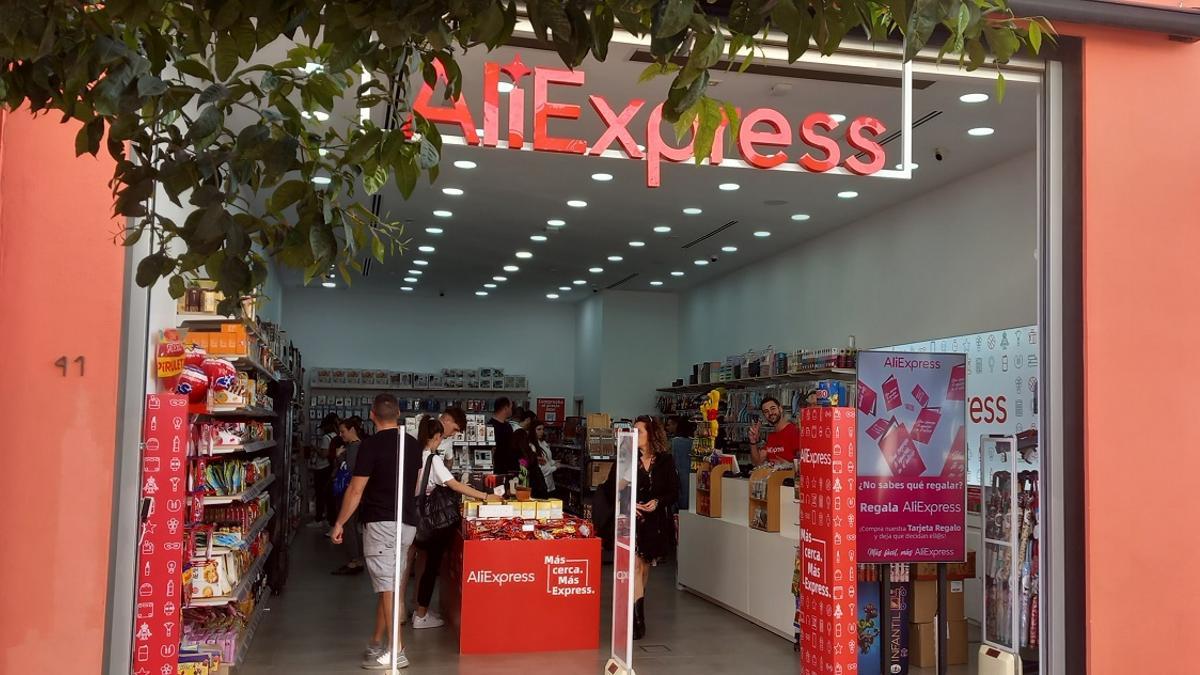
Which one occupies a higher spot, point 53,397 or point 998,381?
point 998,381

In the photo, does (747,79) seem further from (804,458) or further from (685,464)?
(685,464)

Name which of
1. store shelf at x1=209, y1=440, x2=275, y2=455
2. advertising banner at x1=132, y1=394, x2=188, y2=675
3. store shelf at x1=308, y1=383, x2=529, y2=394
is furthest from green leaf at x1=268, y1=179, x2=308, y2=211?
store shelf at x1=308, y1=383, x2=529, y2=394

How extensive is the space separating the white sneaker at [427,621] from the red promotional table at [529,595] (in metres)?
0.81

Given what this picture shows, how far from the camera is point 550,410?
17.7m

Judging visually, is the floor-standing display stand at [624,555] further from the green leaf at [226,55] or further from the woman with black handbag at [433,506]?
the green leaf at [226,55]

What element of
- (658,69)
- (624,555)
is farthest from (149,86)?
(624,555)

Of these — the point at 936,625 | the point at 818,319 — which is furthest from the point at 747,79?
the point at 818,319

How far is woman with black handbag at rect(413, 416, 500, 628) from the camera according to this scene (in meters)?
7.14

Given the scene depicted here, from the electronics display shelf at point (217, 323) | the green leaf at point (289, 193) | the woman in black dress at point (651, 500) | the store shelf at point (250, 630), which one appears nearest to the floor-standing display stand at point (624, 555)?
the woman in black dress at point (651, 500)

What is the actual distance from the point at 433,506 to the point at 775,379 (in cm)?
545

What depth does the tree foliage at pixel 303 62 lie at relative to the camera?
1.58 metres

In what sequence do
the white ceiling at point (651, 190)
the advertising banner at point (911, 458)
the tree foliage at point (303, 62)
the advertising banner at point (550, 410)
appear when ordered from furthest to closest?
the advertising banner at point (550, 410) → the white ceiling at point (651, 190) → the advertising banner at point (911, 458) → the tree foliage at point (303, 62)

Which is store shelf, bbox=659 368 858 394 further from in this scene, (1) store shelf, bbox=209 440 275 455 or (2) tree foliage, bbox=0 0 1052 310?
(2) tree foliage, bbox=0 0 1052 310

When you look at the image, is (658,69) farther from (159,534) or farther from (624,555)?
(624,555)
